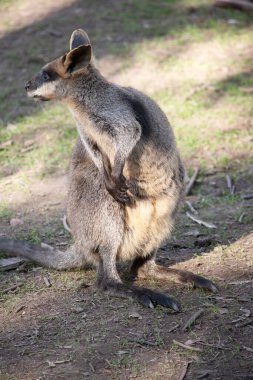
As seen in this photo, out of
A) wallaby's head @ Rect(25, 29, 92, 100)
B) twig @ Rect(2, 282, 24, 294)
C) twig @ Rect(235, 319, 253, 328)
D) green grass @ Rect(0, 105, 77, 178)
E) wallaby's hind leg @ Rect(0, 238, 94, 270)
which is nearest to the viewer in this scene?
twig @ Rect(235, 319, 253, 328)

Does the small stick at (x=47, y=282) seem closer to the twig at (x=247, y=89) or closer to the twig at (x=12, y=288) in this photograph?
the twig at (x=12, y=288)

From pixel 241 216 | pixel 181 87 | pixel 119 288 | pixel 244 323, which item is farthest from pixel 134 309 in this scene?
pixel 181 87

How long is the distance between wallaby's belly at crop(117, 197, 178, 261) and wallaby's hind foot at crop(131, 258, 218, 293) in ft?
0.33

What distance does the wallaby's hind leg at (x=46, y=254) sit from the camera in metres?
4.71

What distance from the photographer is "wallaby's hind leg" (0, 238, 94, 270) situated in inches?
186

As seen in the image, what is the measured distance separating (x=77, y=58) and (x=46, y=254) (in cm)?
130

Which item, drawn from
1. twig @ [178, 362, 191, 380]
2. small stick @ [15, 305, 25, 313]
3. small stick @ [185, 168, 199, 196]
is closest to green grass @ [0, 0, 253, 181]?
small stick @ [185, 168, 199, 196]

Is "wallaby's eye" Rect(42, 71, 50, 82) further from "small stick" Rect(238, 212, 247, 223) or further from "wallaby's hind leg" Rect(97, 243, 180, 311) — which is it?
"small stick" Rect(238, 212, 247, 223)

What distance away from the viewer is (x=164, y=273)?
4.62 m

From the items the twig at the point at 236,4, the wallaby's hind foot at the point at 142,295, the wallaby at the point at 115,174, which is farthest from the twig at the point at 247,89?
the wallaby's hind foot at the point at 142,295

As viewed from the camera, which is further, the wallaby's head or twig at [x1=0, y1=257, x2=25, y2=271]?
twig at [x1=0, y1=257, x2=25, y2=271]

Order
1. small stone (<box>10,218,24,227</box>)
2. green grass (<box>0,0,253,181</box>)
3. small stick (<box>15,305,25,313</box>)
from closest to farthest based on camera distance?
small stick (<box>15,305,25,313</box>) < small stone (<box>10,218,24,227</box>) < green grass (<box>0,0,253,181</box>)

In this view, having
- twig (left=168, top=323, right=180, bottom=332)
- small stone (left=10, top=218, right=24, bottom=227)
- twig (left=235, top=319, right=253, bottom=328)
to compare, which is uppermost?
twig (left=168, top=323, right=180, bottom=332)

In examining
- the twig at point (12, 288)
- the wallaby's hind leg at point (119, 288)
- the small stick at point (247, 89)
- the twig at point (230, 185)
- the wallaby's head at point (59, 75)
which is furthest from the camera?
the small stick at point (247, 89)
